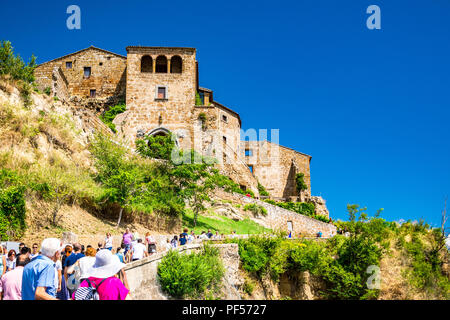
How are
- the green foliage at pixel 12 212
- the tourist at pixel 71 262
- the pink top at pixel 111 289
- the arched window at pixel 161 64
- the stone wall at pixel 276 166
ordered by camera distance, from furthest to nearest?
1. the stone wall at pixel 276 166
2. the arched window at pixel 161 64
3. the green foliage at pixel 12 212
4. the tourist at pixel 71 262
5. the pink top at pixel 111 289

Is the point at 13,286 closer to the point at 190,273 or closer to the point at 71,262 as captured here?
the point at 71,262

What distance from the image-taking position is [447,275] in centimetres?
2520

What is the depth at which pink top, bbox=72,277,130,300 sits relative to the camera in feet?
19.2

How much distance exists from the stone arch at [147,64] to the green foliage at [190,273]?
2905 centimetres

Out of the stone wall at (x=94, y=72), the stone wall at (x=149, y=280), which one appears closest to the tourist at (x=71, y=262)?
the stone wall at (x=149, y=280)

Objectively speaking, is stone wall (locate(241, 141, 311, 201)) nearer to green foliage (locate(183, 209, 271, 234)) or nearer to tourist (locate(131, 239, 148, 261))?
green foliage (locate(183, 209, 271, 234))

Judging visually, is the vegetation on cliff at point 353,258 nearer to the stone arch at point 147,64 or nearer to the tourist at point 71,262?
the tourist at point 71,262

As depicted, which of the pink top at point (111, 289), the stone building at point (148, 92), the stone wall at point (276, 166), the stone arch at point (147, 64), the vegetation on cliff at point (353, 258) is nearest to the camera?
the pink top at point (111, 289)

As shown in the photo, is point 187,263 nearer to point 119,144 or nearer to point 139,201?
point 139,201

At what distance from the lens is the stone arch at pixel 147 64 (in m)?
41.0

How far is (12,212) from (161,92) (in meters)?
26.3

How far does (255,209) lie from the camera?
3181 centimetres

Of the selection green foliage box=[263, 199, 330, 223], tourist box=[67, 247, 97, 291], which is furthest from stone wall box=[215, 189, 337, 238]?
tourist box=[67, 247, 97, 291]
